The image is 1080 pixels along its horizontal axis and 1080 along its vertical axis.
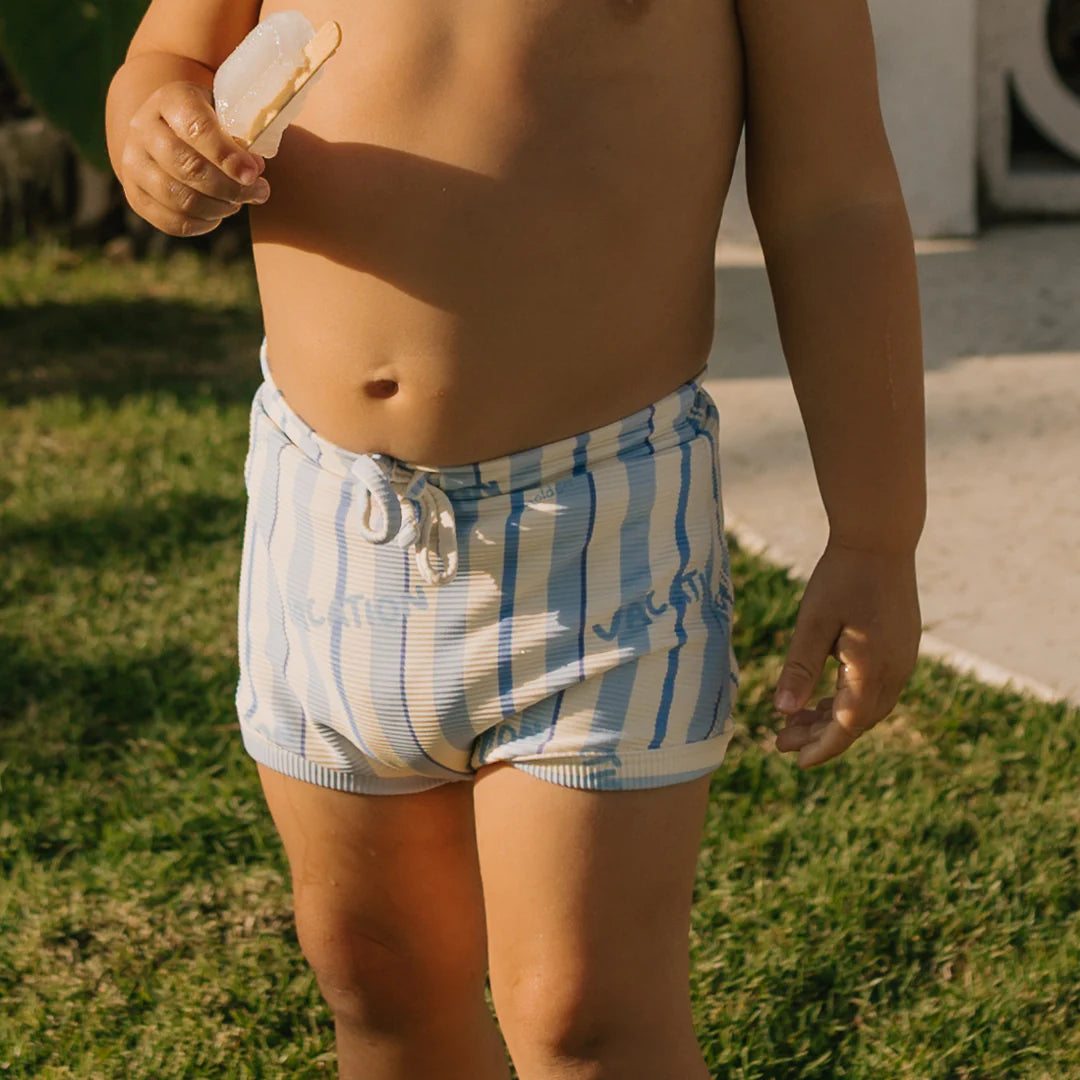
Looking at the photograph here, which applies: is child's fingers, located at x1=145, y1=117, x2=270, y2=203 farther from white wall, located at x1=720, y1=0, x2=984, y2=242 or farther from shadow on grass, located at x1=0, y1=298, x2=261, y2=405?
white wall, located at x1=720, y1=0, x2=984, y2=242

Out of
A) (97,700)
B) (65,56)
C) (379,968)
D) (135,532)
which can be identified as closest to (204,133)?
(379,968)

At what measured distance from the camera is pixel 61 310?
482 centimetres

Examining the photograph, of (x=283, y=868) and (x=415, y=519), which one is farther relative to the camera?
(x=283, y=868)

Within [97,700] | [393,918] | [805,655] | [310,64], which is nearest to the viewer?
[310,64]

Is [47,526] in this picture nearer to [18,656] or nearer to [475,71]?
[18,656]

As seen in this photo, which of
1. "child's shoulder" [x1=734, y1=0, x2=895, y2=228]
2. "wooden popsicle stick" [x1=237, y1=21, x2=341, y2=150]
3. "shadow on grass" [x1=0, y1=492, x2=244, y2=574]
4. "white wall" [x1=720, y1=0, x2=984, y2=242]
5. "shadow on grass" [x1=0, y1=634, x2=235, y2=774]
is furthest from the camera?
"white wall" [x1=720, y1=0, x2=984, y2=242]

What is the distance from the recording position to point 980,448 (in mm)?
3539

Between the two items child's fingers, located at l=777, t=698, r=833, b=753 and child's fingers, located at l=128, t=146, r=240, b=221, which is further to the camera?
child's fingers, located at l=777, t=698, r=833, b=753

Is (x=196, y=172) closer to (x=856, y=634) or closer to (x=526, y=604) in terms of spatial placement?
(x=526, y=604)

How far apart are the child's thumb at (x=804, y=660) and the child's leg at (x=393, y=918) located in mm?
302

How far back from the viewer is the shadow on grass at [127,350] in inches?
164

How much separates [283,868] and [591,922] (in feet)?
3.48

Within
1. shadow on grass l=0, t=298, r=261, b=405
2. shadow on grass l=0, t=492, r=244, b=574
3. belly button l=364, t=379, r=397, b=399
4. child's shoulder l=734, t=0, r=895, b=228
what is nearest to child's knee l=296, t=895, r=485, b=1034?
belly button l=364, t=379, r=397, b=399

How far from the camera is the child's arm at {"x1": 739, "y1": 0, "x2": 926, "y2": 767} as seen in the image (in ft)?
4.33
